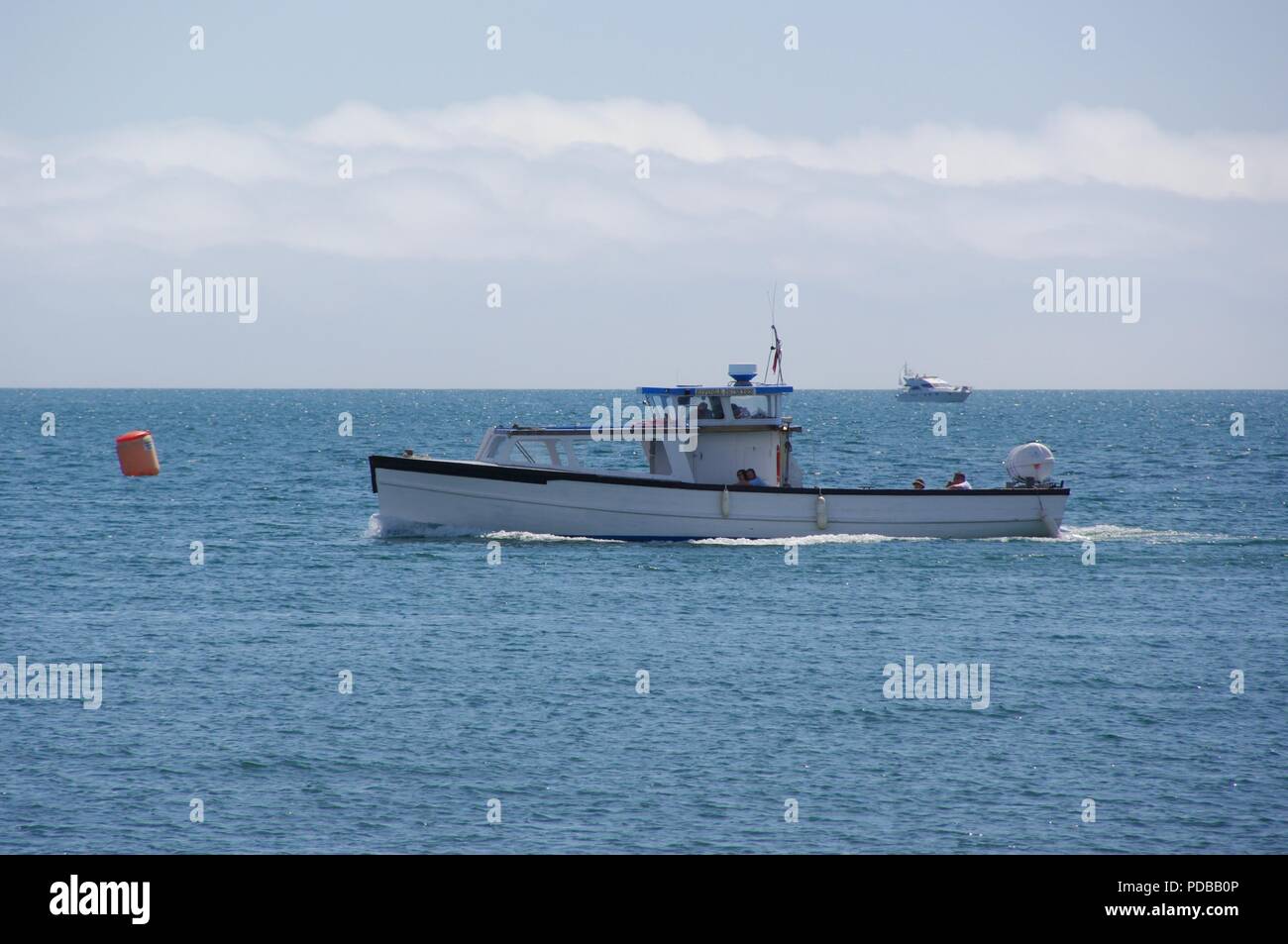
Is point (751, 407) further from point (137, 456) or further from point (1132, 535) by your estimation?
point (137, 456)

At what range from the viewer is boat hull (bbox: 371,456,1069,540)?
1478 inches

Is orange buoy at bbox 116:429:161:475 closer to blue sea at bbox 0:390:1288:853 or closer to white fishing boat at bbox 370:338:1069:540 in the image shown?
blue sea at bbox 0:390:1288:853

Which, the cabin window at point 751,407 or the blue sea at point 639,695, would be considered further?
the cabin window at point 751,407

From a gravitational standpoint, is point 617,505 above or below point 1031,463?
below

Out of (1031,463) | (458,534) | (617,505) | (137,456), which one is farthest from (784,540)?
(137,456)

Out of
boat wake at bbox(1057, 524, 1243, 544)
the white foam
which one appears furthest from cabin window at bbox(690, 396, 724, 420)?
boat wake at bbox(1057, 524, 1243, 544)

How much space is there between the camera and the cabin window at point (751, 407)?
127 feet

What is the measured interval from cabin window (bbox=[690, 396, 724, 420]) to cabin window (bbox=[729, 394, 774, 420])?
319 millimetres

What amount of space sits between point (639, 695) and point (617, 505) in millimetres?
15541

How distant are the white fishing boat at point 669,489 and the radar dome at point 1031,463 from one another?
0.94 m

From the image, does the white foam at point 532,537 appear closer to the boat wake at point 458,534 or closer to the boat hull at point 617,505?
the boat wake at point 458,534

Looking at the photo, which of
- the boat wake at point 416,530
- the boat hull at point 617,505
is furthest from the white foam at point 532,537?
the boat wake at point 416,530

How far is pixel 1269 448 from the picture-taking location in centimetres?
9912

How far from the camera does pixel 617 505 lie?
37781mm
